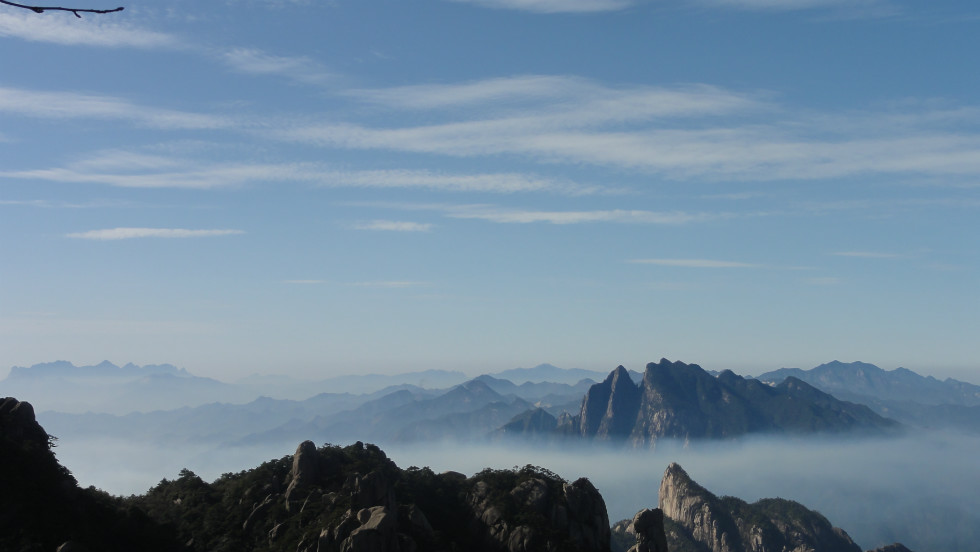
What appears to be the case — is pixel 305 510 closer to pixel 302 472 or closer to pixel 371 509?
pixel 302 472

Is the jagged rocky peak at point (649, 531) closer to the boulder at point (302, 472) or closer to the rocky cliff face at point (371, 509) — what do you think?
the rocky cliff face at point (371, 509)

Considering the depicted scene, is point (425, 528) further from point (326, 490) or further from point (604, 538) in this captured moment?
point (604, 538)

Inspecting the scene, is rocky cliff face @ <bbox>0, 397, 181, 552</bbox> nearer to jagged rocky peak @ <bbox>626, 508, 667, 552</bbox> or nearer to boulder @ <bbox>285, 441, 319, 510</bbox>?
boulder @ <bbox>285, 441, 319, 510</bbox>

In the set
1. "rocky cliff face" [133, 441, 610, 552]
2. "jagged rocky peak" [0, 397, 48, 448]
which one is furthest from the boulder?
"jagged rocky peak" [0, 397, 48, 448]

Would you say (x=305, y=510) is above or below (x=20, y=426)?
below

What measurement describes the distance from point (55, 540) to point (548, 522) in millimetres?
54111

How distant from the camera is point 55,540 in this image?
77.1 m

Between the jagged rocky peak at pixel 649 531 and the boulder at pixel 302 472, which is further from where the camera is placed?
the jagged rocky peak at pixel 649 531

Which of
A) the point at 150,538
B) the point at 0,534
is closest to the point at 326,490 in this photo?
the point at 150,538

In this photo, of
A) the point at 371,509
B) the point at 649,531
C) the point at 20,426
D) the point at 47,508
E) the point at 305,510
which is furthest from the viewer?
the point at 649,531

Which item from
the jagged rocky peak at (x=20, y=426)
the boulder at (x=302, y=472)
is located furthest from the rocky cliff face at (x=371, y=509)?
the jagged rocky peak at (x=20, y=426)

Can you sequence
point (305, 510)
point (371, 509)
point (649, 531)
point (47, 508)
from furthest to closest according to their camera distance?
1. point (649, 531)
2. point (305, 510)
3. point (371, 509)
4. point (47, 508)

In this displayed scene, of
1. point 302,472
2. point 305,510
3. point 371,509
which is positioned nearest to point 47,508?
point 305,510

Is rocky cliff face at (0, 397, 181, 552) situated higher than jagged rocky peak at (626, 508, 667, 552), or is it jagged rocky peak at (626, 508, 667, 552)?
rocky cliff face at (0, 397, 181, 552)
